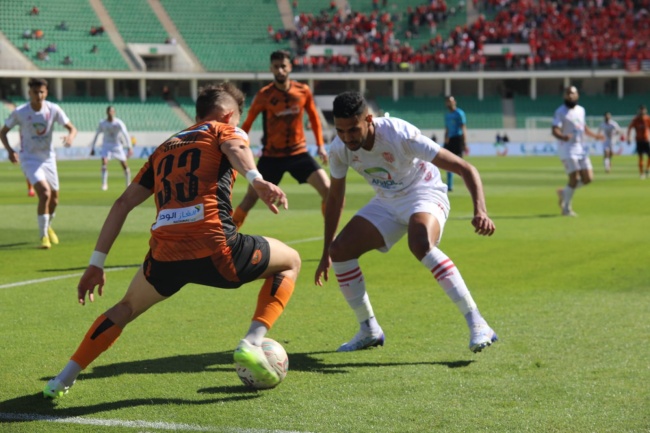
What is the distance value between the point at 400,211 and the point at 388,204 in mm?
139

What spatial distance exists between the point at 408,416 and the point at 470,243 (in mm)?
8955

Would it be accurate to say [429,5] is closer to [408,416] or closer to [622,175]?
[622,175]

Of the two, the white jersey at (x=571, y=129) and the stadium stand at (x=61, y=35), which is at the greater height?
the stadium stand at (x=61, y=35)

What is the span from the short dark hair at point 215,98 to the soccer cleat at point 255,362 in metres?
1.45

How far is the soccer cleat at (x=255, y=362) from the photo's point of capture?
5.34 m

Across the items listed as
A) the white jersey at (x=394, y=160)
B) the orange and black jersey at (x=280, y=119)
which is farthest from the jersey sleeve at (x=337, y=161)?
the orange and black jersey at (x=280, y=119)

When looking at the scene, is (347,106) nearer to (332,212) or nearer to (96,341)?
(332,212)

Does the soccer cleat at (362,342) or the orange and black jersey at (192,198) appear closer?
the orange and black jersey at (192,198)

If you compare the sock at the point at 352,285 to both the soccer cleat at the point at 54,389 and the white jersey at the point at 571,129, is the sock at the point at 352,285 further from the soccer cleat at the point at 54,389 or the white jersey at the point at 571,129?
the white jersey at the point at 571,129

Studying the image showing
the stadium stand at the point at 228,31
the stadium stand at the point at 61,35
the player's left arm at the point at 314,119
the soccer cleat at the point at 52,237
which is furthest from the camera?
the stadium stand at the point at 228,31

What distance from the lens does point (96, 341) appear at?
5316 millimetres

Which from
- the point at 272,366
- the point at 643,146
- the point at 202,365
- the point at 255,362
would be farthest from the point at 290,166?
the point at 643,146

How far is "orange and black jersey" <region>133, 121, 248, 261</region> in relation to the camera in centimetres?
530

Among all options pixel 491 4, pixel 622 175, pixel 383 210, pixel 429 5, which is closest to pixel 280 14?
pixel 429 5
